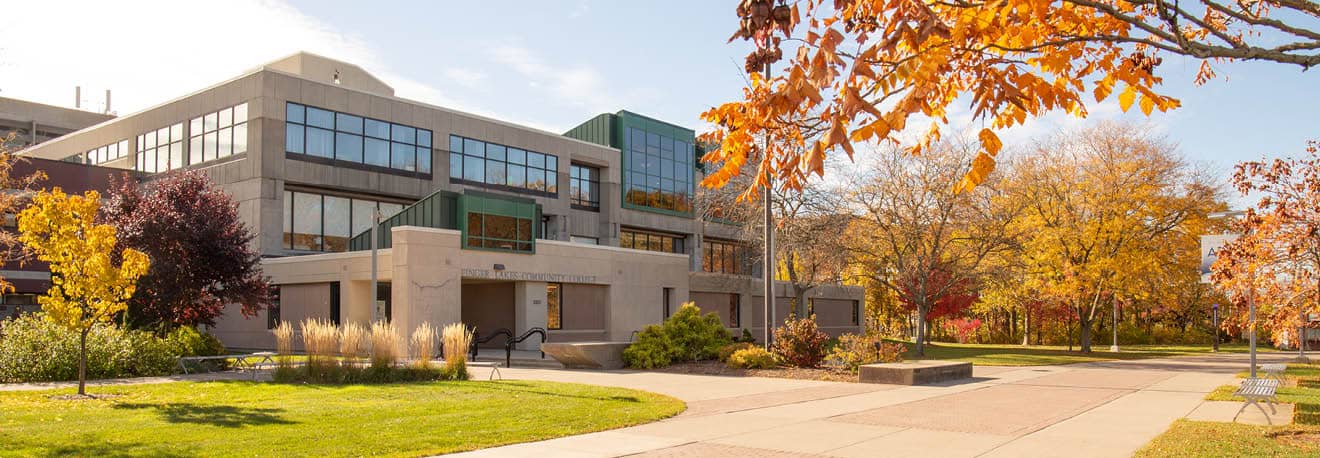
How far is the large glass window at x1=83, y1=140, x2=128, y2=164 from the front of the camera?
1702 inches

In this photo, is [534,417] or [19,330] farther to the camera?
[19,330]

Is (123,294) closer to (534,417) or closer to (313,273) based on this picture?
(534,417)

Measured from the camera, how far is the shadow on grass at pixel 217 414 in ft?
37.9

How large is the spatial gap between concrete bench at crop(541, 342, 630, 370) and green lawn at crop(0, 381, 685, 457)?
20.6 feet

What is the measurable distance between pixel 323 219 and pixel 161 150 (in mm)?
8971

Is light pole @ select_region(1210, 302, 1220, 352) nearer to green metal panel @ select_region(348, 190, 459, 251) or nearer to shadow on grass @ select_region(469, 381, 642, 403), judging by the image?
green metal panel @ select_region(348, 190, 459, 251)

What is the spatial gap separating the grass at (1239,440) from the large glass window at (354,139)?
33.5 meters

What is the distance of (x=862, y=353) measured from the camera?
21188 mm

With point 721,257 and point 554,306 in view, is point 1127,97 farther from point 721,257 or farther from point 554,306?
point 721,257

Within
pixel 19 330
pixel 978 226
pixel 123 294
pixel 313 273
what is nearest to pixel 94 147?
pixel 313 273

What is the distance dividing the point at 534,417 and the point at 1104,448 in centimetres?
696

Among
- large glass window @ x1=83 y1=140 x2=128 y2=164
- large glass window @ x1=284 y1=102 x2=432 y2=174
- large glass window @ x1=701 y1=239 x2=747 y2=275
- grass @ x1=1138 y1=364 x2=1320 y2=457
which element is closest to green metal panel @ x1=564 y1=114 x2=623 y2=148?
large glass window @ x1=701 y1=239 x2=747 y2=275

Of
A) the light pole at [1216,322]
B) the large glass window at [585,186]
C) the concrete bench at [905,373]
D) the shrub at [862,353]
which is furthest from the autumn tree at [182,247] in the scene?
the light pole at [1216,322]

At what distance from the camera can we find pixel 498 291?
37.0 meters
